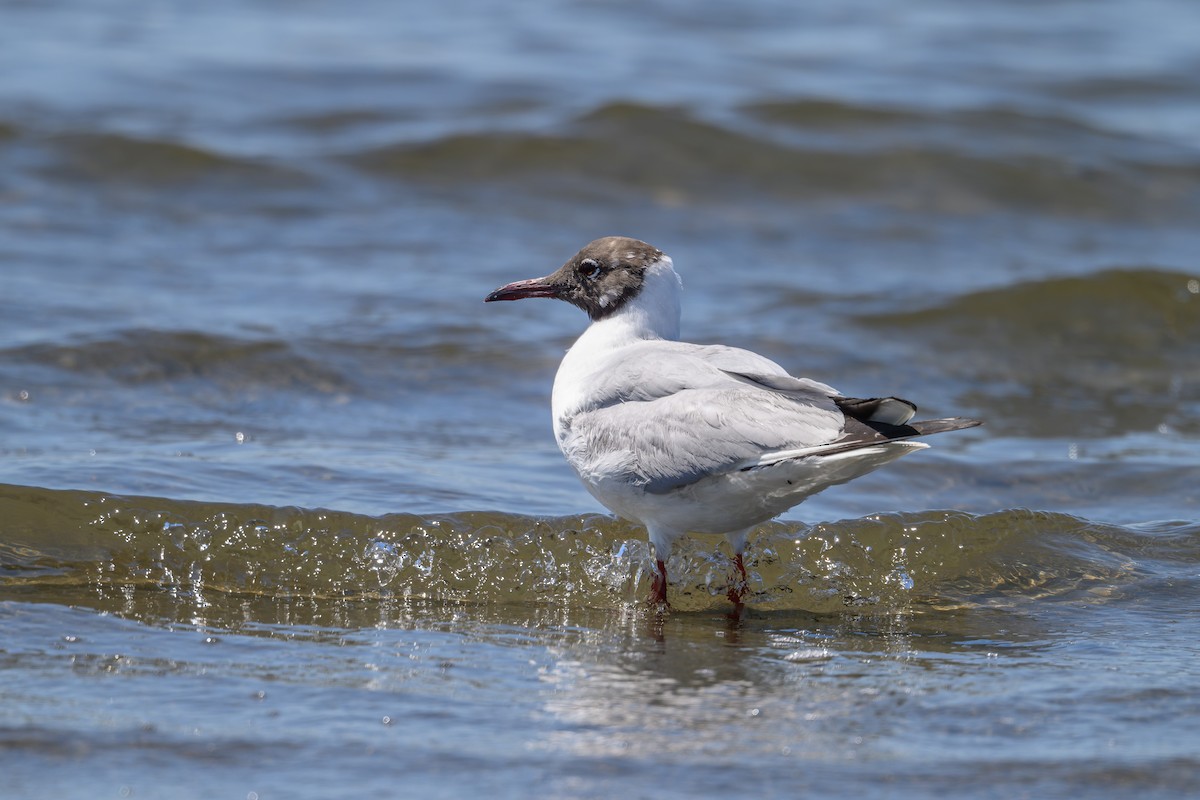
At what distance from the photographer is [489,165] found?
41.3ft

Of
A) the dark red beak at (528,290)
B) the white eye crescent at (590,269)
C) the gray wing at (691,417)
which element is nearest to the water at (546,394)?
the gray wing at (691,417)

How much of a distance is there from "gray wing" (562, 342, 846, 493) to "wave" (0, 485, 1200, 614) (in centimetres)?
64

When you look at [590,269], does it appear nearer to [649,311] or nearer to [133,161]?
[649,311]

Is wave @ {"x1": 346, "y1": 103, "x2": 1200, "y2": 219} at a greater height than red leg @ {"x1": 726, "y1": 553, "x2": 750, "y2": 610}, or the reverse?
wave @ {"x1": 346, "y1": 103, "x2": 1200, "y2": 219}

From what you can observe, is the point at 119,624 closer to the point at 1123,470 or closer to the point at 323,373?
the point at 323,373

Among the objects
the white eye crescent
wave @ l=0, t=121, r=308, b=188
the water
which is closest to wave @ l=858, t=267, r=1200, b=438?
the water

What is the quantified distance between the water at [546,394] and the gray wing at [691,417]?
0.62 metres

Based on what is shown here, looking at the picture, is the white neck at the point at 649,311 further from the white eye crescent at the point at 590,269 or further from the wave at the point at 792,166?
the wave at the point at 792,166

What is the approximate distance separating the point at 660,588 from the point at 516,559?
60 cm

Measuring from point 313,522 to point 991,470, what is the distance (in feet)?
11.3

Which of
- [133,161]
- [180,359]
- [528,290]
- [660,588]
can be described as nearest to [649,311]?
[528,290]

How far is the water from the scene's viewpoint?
3877 mm

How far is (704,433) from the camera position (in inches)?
184

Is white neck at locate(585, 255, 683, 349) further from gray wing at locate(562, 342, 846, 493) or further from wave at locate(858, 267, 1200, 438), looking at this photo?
wave at locate(858, 267, 1200, 438)
